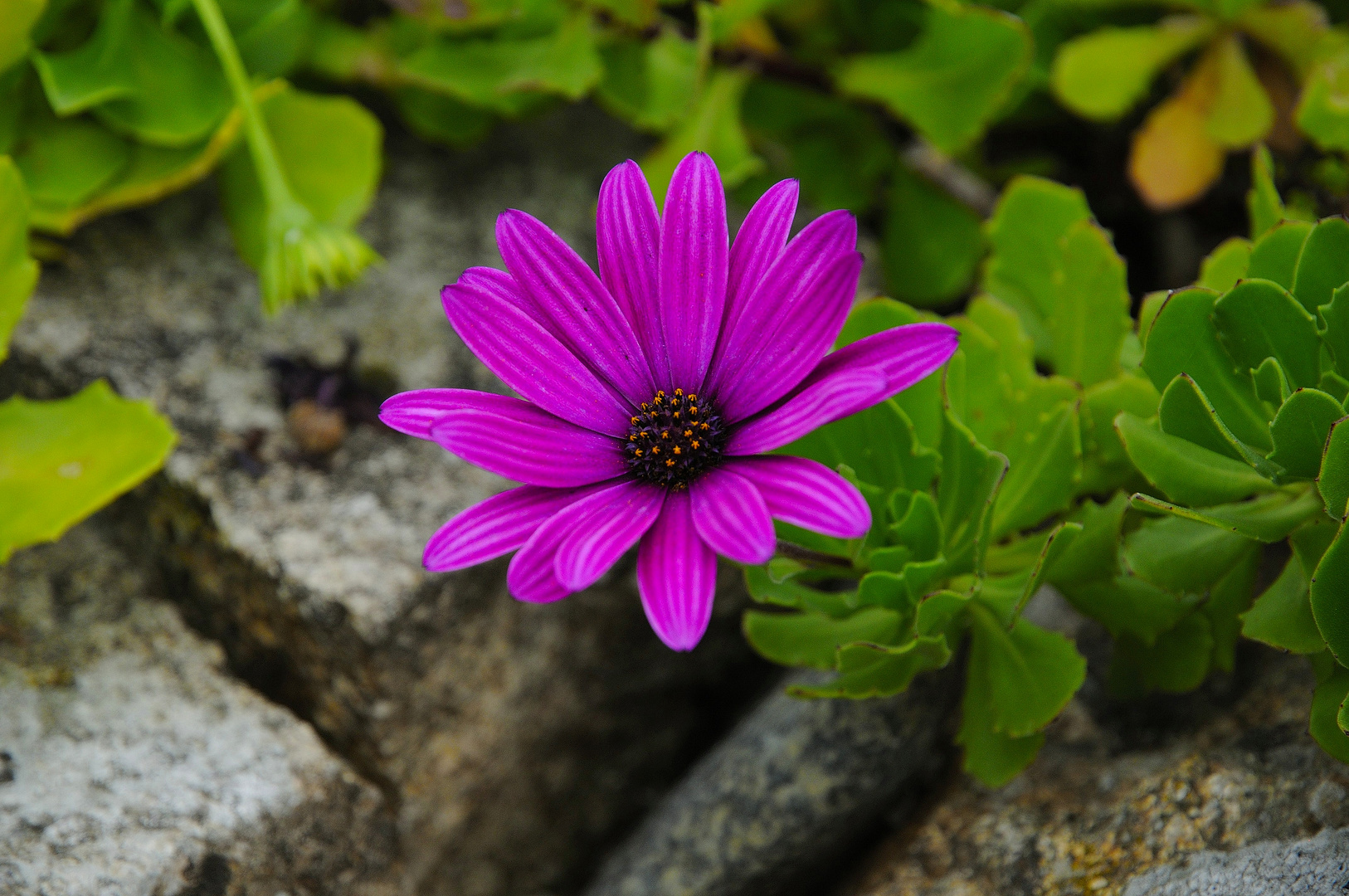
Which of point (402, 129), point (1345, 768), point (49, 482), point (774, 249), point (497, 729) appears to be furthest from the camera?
point (402, 129)

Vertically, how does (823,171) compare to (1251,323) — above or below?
below

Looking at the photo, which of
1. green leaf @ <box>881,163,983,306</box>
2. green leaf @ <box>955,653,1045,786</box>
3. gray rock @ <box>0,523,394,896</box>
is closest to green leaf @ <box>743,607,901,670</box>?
green leaf @ <box>955,653,1045,786</box>

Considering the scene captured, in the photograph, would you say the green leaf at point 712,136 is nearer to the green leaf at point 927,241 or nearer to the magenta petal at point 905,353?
the green leaf at point 927,241

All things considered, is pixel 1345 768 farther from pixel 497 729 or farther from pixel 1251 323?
pixel 497 729

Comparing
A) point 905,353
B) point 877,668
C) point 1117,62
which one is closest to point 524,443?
point 905,353

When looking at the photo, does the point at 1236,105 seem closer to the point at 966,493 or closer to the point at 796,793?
the point at 966,493

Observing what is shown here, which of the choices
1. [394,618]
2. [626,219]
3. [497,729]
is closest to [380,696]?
[394,618]
